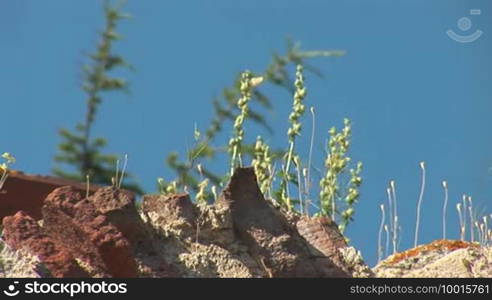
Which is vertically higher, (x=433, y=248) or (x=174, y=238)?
(x=433, y=248)

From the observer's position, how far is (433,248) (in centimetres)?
620

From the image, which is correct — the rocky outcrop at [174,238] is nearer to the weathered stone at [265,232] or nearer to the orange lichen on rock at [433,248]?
the weathered stone at [265,232]

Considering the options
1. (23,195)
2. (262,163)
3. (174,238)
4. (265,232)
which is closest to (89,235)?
(174,238)

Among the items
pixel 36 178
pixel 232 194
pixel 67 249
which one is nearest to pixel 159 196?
pixel 232 194

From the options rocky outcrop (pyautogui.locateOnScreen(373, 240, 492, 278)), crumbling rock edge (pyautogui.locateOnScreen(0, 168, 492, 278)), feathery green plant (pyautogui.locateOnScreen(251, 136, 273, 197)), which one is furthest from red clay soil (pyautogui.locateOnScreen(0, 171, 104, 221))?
feathery green plant (pyautogui.locateOnScreen(251, 136, 273, 197))

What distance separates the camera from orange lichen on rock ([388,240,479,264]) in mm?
6111

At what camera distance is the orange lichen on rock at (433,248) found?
20.1 feet

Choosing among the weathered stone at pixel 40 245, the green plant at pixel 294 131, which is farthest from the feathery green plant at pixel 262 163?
the weathered stone at pixel 40 245

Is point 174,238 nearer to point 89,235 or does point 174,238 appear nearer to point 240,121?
point 89,235

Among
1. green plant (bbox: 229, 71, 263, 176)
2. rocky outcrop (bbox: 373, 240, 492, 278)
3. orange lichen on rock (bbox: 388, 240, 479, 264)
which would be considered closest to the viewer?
rocky outcrop (bbox: 373, 240, 492, 278)

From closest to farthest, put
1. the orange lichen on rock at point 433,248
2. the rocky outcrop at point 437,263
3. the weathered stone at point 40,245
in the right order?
the weathered stone at point 40,245 < the rocky outcrop at point 437,263 < the orange lichen on rock at point 433,248

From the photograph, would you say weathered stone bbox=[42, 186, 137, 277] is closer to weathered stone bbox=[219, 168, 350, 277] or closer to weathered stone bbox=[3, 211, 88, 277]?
weathered stone bbox=[3, 211, 88, 277]

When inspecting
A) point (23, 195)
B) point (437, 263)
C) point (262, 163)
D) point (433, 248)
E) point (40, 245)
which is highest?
point (262, 163)

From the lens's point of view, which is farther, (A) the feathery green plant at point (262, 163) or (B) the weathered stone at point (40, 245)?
(A) the feathery green plant at point (262, 163)
